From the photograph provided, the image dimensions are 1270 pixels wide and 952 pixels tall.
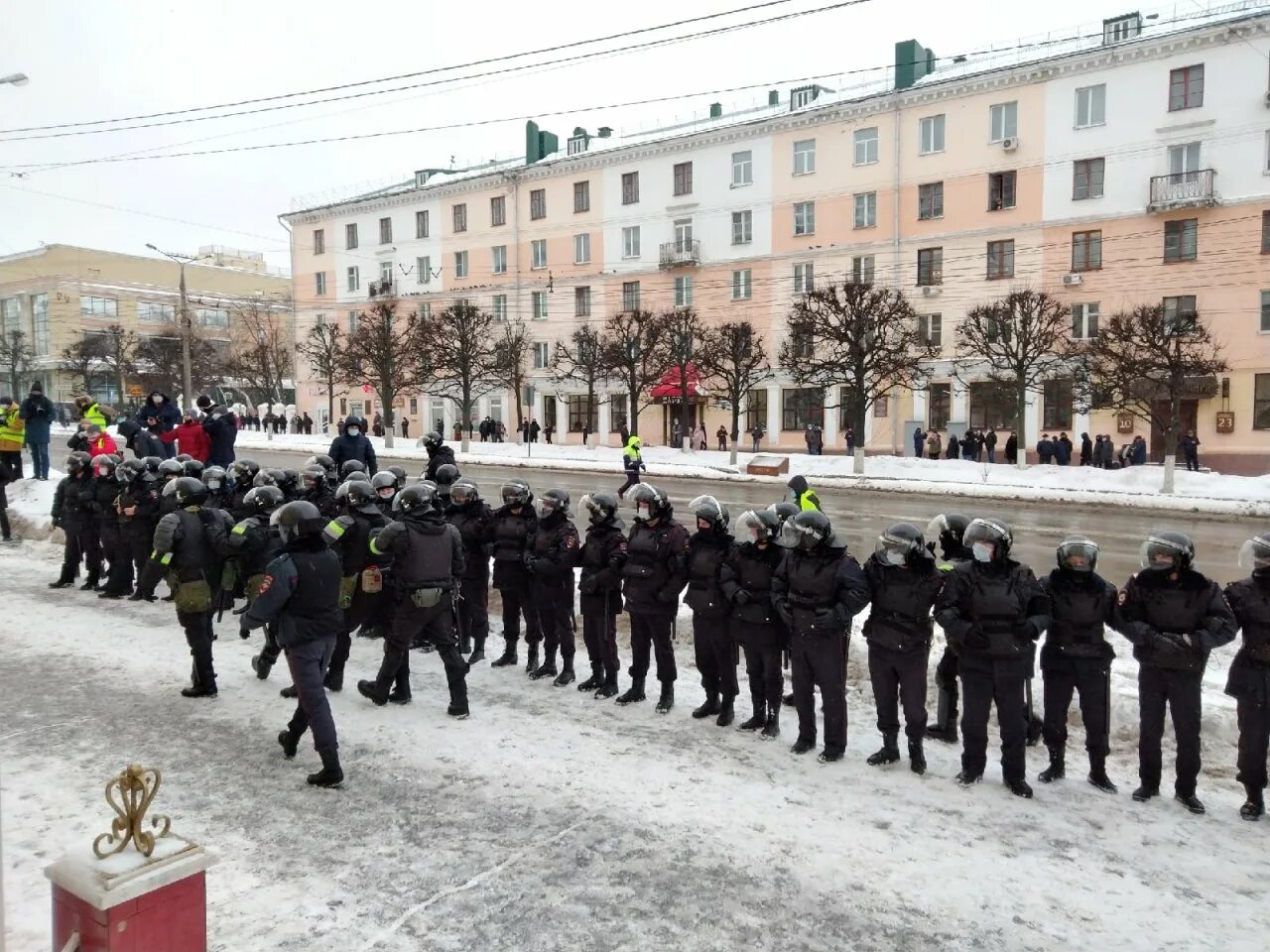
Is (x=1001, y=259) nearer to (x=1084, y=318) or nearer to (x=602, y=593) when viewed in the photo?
(x=1084, y=318)

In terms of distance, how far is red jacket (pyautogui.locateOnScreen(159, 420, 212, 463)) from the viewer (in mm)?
15047

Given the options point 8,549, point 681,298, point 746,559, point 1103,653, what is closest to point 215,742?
point 746,559

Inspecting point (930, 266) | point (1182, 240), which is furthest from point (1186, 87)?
point (930, 266)

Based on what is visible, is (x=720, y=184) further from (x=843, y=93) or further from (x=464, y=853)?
(x=464, y=853)

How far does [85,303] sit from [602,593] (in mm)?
71090

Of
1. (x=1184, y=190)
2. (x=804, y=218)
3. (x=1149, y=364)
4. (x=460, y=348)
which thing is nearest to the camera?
(x=1149, y=364)

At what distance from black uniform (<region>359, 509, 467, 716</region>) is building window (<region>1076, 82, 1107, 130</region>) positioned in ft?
114

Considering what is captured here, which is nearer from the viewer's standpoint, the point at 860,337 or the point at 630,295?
the point at 860,337

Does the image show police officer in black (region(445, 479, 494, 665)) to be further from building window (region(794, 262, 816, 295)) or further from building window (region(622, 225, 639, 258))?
building window (region(622, 225, 639, 258))

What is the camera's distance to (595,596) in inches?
351

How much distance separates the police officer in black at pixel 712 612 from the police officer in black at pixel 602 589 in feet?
2.77

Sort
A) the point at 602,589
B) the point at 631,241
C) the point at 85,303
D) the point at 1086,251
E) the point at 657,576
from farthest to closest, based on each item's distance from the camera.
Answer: the point at 85,303 < the point at 631,241 < the point at 1086,251 < the point at 602,589 < the point at 657,576

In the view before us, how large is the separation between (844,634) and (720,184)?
128ft

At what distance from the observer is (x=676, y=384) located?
39812 mm
